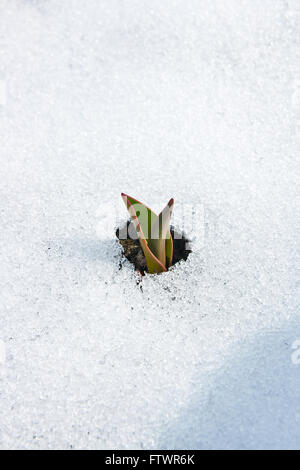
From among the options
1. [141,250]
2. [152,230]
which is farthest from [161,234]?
[141,250]

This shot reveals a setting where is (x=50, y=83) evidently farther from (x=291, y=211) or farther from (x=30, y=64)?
(x=291, y=211)
